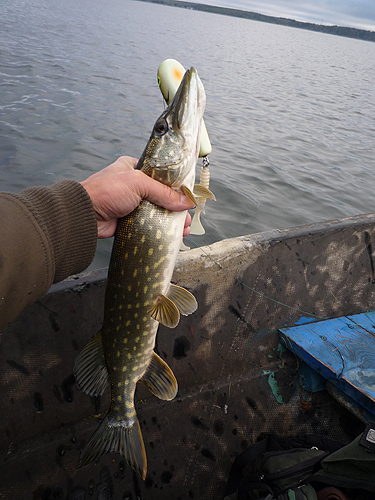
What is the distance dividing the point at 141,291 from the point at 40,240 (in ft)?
1.87

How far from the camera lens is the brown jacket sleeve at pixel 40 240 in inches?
54.8

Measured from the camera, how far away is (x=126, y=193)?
1795 millimetres

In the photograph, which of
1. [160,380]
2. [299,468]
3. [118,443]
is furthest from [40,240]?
[299,468]

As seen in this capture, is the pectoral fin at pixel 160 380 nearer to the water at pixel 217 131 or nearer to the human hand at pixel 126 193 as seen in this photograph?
the human hand at pixel 126 193

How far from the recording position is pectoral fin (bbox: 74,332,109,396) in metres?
1.84

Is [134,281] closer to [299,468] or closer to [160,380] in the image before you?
[160,380]

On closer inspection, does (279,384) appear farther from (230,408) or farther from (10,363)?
(10,363)

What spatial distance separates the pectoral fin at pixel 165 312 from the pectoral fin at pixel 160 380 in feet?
0.87

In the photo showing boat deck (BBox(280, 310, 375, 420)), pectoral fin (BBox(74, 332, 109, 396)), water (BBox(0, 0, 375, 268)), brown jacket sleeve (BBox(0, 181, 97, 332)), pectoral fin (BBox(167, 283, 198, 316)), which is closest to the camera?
brown jacket sleeve (BBox(0, 181, 97, 332))

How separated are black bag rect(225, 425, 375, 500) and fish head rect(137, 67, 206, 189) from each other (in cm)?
166

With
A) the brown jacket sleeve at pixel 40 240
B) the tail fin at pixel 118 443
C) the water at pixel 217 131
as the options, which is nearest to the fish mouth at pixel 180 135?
the brown jacket sleeve at pixel 40 240

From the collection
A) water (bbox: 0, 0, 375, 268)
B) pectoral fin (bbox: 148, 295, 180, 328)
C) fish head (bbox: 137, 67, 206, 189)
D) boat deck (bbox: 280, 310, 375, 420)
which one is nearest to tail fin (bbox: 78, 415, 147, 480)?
pectoral fin (bbox: 148, 295, 180, 328)

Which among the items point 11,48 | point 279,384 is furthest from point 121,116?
point 279,384

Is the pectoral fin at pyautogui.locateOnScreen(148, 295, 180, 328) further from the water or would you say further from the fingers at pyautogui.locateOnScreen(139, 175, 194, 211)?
the water
